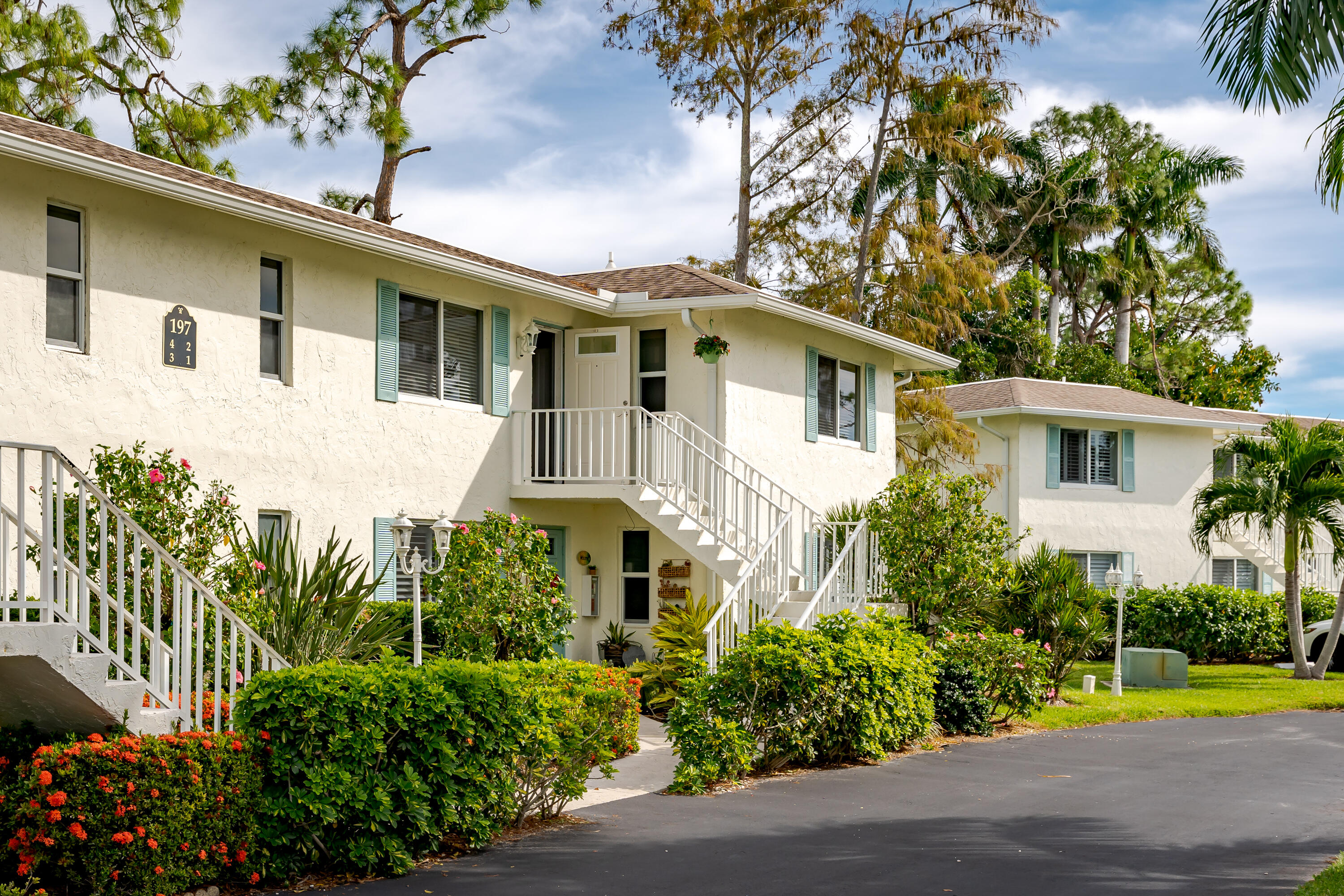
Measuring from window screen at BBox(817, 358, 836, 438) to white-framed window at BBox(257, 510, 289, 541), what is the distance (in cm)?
949

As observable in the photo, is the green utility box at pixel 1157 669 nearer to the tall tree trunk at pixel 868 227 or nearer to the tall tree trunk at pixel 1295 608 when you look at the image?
the tall tree trunk at pixel 1295 608

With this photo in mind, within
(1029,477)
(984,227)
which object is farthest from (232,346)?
(984,227)

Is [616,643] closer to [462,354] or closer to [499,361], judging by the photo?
[499,361]

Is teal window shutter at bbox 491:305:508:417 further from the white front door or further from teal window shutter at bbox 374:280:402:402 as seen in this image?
Result: teal window shutter at bbox 374:280:402:402

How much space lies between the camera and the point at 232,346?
1295 cm

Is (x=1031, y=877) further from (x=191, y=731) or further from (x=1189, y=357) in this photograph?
(x=1189, y=357)

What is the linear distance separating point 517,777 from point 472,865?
43.8 inches

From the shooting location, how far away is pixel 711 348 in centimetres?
1736

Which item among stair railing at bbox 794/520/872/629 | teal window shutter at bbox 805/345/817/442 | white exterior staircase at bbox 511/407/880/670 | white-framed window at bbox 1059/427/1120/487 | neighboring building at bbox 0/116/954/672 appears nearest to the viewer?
neighboring building at bbox 0/116/954/672

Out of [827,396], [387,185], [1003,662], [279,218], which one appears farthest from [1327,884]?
[387,185]

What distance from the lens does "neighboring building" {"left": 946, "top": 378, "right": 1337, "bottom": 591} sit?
27.6 m

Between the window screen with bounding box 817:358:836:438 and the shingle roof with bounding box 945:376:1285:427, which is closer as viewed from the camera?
the window screen with bounding box 817:358:836:438

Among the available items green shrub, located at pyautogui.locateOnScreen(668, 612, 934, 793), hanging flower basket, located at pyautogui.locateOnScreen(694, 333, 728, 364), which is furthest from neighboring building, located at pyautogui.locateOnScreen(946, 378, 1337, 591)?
green shrub, located at pyautogui.locateOnScreen(668, 612, 934, 793)

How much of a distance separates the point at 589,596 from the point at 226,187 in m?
7.37
